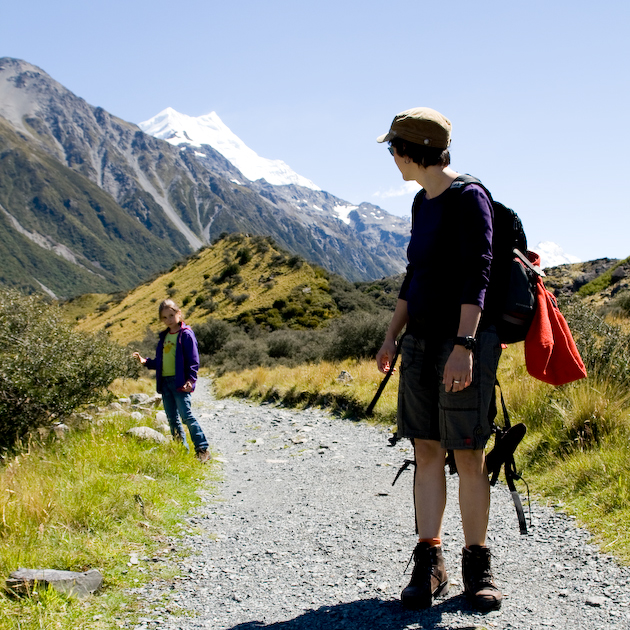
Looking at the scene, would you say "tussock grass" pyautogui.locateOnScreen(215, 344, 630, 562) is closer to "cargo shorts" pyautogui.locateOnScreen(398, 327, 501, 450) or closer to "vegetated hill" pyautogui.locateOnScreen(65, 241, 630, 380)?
"cargo shorts" pyautogui.locateOnScreen(398, 327, 501, 450)

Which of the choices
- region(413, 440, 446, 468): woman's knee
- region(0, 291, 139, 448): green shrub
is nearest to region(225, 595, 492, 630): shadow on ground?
region(413, 440, 446, 468): woman's knee

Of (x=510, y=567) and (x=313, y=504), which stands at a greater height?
(x=510, y=567)

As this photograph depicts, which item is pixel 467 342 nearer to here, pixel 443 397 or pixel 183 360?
pixel 443 397

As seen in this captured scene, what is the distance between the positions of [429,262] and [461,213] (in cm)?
29

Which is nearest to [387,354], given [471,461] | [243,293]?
[471,461]

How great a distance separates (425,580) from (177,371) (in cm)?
428

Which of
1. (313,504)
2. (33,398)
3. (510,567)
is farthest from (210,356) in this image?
(510,567)

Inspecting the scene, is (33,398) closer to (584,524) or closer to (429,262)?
(429,262)

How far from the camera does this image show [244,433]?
29.0 ft

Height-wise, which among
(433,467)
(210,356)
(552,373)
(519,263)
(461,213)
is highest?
(461,213)

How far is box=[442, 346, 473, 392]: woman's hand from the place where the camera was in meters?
2.37

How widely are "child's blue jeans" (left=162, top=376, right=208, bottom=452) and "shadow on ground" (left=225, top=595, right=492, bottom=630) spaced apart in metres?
3.79

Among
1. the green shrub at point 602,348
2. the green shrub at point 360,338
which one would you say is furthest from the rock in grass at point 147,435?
the green shrub at point 360,338

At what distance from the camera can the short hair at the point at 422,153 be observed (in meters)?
2.60
